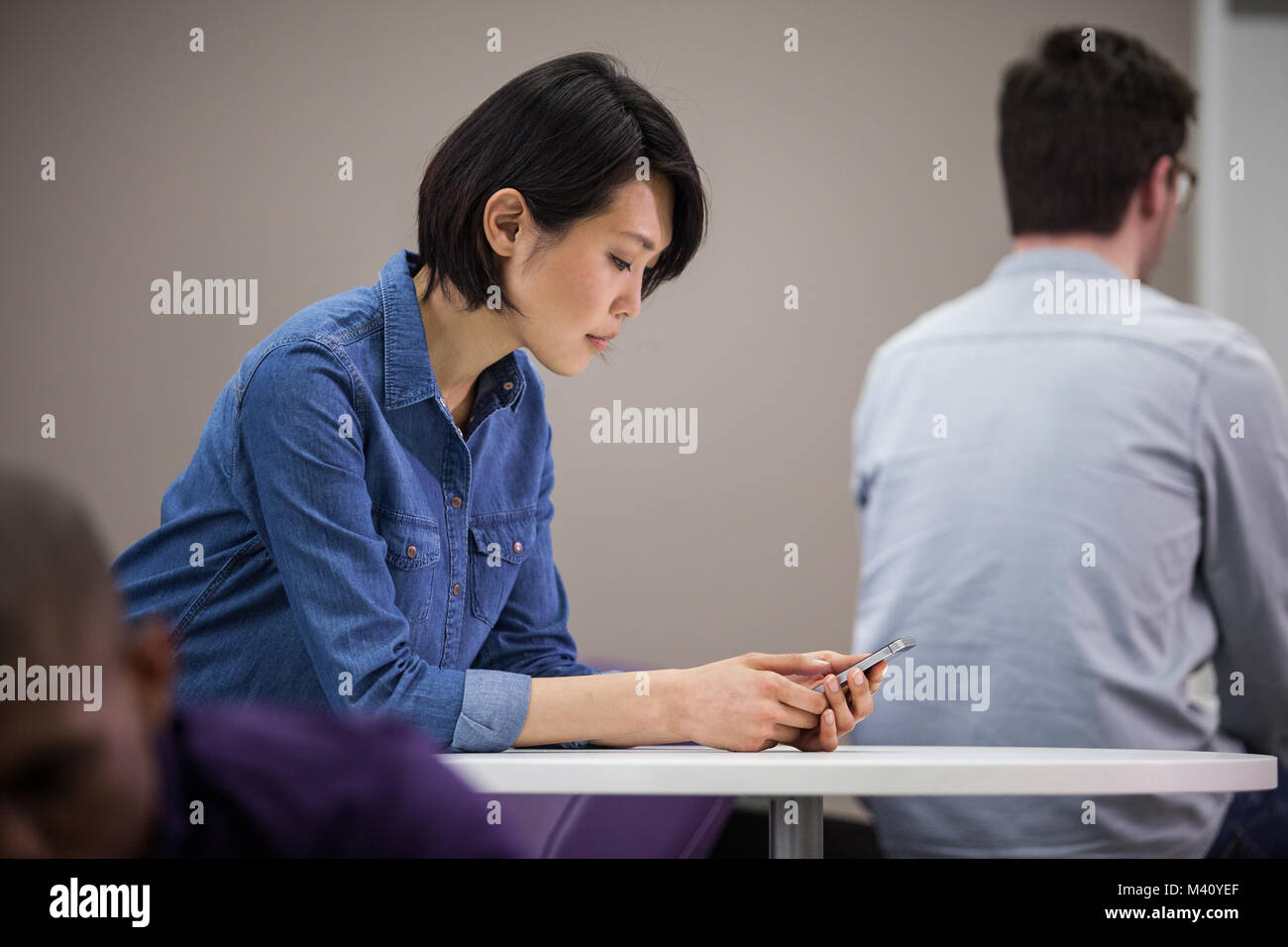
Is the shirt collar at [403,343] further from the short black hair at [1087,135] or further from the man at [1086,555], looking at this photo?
the short black hair at [1087,135]

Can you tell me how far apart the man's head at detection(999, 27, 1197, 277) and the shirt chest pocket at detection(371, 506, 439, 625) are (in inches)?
31.8

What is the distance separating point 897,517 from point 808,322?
68 cm

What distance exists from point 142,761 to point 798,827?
664 millimetres

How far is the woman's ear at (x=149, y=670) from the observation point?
0.42m

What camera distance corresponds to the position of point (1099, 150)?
136 cm

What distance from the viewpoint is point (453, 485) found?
3.88 feet

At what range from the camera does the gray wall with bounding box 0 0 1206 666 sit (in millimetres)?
1787

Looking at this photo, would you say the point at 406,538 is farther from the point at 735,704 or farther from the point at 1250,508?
the point at 1250,508

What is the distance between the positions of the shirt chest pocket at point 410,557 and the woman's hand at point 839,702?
38cm

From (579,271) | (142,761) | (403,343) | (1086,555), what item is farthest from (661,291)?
(142,761)

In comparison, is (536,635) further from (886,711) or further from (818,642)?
(818,642)

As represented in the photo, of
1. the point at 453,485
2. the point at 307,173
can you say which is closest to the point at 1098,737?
the point at 453,485

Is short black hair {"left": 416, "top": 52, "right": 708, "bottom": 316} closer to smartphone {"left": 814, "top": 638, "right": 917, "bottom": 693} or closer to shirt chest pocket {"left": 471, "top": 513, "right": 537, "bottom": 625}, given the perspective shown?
shirt chest pocket {"left": 471, "top": 513, "right": 537, "bottom": 625}

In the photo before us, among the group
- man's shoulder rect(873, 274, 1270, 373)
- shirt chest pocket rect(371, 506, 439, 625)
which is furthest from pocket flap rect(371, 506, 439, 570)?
man's shoulder rect(873, 274, 1270, 373)
